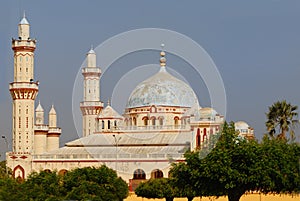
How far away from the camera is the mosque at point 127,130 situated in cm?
6656

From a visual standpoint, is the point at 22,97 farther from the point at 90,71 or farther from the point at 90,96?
the point at 90,71

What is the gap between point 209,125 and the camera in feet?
216

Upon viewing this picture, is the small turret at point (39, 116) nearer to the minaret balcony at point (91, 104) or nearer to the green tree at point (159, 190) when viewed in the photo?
the minaret balcony at point (91, 104)

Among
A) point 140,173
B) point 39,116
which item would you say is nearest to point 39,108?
point 39,116

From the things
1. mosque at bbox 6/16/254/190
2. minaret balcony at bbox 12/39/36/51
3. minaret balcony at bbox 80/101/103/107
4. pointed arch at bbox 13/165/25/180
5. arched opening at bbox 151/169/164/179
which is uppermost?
minaret balcony at bbox 12/39/36/51

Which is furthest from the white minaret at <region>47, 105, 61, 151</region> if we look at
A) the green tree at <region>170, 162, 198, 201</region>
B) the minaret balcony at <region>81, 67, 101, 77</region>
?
the green tree at <region>170, 162, 198, 201</region>

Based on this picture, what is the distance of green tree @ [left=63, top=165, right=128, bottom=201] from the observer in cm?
3397

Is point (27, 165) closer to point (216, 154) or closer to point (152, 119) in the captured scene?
point (152, 119)

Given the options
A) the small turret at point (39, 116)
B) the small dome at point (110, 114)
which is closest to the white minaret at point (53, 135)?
the small turret at point (39, 116)

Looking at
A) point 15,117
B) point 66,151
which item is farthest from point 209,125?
point 15,117

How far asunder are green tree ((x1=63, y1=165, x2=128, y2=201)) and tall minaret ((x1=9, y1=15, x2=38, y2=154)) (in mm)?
35614

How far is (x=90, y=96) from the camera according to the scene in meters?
87.4

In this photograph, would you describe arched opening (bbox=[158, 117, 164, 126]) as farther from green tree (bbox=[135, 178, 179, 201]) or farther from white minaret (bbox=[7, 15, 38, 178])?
green tree (bbox=[135, 178, 179, 201])

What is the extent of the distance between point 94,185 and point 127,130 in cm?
A: 4107
